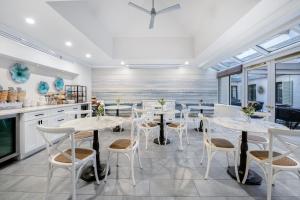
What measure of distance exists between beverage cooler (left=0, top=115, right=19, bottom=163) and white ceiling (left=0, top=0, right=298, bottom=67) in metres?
1.68

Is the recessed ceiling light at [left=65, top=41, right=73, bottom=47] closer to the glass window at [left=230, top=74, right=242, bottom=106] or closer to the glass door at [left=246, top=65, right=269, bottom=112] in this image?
the glass door at [left=246, top=65, right=269, bottom=112]

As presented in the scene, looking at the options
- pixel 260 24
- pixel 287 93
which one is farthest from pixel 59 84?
pixel 287 93

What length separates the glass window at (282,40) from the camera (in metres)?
3.45

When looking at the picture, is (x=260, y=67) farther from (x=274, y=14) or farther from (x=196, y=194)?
(x=196, y=194)

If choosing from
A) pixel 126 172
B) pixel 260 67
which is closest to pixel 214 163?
pixel 126 172

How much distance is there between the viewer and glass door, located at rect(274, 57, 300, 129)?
4.32 m

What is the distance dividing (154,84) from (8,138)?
5532mm

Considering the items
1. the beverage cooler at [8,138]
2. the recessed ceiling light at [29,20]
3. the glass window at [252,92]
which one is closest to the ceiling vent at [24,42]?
the recessed ceiling light at [29,20]

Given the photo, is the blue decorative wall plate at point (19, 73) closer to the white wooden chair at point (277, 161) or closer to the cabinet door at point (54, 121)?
the cabinet door at point (54, 121)

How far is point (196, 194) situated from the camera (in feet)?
6.88

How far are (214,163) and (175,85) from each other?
4.89m

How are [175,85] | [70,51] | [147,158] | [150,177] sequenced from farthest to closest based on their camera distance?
1. [175,85]
2. [70,51]
3. [147,158]
4. [150,177]

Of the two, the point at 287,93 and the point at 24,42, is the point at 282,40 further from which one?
the point at 24,42

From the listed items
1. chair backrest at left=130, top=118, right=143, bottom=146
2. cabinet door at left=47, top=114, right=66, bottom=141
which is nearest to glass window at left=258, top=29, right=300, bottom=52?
chair backrest at left=130, top=118, right=143, bottom=146
